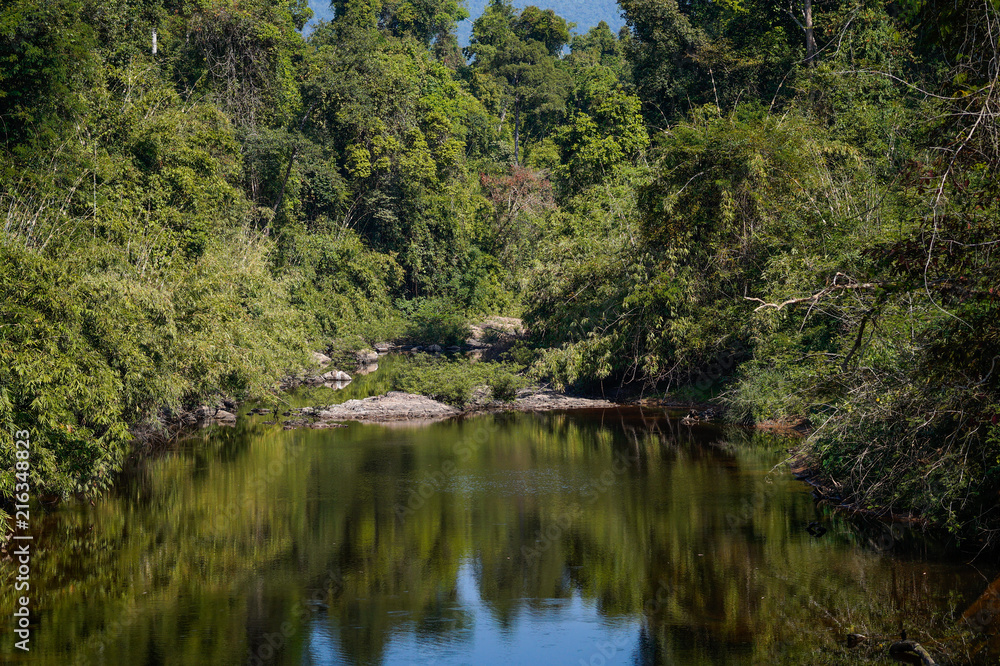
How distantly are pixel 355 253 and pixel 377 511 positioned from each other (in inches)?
1174

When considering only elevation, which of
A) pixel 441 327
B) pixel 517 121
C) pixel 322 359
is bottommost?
pixel 322 359

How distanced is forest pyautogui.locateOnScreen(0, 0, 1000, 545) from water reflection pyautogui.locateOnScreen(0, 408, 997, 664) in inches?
50.7

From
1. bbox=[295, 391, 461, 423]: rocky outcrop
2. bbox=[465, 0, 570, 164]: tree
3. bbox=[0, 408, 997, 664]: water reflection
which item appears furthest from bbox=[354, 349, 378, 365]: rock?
bbox=[465, 0, 570, 164]: tree

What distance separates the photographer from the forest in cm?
1095

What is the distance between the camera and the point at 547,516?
15461 mm

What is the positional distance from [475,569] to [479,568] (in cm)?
7

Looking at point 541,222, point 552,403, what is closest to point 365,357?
point 541,222

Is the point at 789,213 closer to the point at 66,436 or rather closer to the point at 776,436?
the point at 776,436

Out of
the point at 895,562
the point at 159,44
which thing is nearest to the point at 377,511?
the point at 895,562

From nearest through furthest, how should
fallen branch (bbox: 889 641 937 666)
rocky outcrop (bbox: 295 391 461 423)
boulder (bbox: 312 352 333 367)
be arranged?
fallen branch (bbox: 889 641 937 666), rocky outcrop (bbox: 295 391 461 423), boulder (bbox: 312 352 333 367)

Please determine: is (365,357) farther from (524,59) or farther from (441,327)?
(524,59)

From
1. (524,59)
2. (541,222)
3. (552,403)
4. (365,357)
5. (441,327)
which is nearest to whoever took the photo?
(552,403)

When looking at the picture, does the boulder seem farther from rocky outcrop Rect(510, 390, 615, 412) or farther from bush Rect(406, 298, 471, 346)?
rocky outcrop Rect(510, 390, 615, 412)

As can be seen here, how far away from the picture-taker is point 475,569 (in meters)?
12.8
